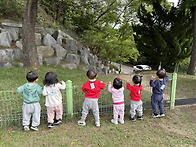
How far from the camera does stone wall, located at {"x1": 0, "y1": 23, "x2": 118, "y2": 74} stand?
7438mm

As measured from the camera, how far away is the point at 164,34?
12.1 metres

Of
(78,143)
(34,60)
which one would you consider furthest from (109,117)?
(34,60)

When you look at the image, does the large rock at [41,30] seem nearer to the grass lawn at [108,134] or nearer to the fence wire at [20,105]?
the fence wire at [20,105]

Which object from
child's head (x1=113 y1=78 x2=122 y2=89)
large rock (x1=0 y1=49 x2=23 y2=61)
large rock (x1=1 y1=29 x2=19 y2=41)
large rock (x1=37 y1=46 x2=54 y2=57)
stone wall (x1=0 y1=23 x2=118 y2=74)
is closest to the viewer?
child's head (x1=113 y1=78 x2=122 y2=89)

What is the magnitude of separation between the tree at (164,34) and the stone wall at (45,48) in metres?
5.31

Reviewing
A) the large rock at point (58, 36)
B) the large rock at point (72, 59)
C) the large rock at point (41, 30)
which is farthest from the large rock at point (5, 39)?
the large rock at point (72, 59)

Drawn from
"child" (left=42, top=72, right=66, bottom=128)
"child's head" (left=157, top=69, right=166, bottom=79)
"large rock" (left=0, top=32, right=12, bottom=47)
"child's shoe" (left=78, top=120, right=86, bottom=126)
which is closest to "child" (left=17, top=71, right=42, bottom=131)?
"child" (left=42, top=72, right=66, bottom=128)

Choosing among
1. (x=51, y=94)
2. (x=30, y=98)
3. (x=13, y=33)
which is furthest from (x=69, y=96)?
(x=13, y=33)

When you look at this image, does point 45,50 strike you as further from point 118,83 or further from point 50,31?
point 118,83

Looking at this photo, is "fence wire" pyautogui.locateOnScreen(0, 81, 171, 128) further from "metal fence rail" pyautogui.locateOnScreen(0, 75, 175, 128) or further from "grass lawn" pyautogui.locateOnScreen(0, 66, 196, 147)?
"grass lawn" pyautogui.locateOnScreen(0, 66, 196, 147)

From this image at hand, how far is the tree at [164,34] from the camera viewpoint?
37.6 feet

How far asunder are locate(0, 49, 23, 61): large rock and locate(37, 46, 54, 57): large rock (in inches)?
41.4

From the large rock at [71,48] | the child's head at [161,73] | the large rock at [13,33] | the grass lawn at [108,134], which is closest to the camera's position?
the grass lawn at [108,134]

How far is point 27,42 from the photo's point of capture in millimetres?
6891
